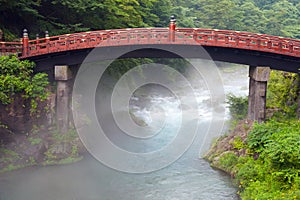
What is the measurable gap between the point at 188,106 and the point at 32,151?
2024 cm

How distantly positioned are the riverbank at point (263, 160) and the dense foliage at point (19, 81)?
524 inches

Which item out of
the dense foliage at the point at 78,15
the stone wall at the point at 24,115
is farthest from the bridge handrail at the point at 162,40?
the dense foliage at the point at 78,15

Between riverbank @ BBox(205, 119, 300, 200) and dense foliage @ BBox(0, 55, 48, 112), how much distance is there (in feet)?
43.7

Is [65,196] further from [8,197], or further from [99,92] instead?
[99,92]

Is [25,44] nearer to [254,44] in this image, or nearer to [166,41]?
[166,41]

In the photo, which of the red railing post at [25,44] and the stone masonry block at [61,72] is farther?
the stone masonry block at [61,72]

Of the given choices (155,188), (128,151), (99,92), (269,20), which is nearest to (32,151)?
(128,151)

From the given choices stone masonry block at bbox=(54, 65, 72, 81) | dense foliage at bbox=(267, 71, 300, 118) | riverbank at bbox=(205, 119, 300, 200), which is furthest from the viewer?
dense foliage at bbox=(267, 71, 300, 118)

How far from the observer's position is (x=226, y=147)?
30969mm

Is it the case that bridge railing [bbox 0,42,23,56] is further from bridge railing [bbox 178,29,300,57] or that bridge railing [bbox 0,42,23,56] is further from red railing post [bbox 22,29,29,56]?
bridge railing [bbox 178,29,300,57]

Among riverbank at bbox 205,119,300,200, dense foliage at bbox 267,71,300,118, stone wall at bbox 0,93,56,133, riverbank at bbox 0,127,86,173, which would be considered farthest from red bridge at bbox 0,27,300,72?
riverbank at bbox 0,127,86,173

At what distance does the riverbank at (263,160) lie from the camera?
867 inches

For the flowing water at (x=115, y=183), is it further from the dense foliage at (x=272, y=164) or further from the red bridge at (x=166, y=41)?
→ the red bridge at (x=166, y=41)

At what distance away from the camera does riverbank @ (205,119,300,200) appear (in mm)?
22016
